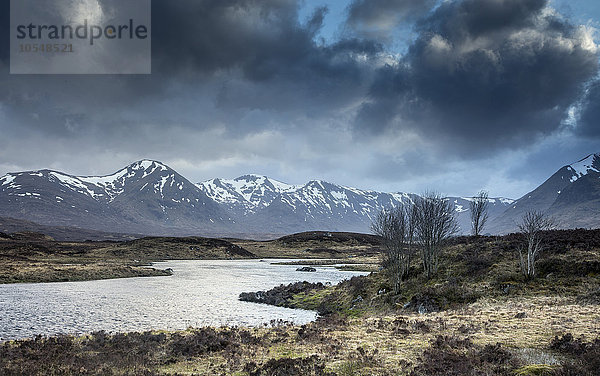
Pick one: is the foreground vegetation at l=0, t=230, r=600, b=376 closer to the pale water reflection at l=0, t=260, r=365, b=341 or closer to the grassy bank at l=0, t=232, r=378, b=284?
the pale water reflection at l=0, t=260, r=365, b=341

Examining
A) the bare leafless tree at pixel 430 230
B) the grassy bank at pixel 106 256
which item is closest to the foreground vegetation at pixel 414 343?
the bare leafless tree at pixel 430 230

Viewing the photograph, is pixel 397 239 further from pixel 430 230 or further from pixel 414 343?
pixel 414 343

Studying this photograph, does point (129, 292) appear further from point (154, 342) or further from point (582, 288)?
point (582, 288)

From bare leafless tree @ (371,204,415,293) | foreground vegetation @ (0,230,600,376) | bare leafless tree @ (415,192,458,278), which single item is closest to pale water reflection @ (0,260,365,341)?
foreground vegetation @ (0,230,600,376)

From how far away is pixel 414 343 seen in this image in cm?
2073

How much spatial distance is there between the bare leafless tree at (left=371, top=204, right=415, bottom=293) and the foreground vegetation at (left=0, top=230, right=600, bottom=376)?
4.94 m

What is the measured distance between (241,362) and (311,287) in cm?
4007

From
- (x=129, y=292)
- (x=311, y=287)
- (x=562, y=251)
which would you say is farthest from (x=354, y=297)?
(x=129, y=292)

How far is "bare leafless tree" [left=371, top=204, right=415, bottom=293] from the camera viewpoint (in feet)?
147

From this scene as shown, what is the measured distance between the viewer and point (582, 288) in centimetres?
3462

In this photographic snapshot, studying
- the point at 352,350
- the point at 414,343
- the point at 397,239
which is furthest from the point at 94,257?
the point at 414,343

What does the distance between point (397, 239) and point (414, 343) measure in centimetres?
2635

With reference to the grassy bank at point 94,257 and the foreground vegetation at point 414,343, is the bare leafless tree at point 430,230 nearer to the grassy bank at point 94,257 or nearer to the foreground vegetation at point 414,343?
the foreground vegetation at point 414,343

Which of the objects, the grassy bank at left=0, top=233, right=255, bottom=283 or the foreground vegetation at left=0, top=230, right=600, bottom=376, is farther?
the grassy bank at left=0, top=233, right=255, bottom=283
